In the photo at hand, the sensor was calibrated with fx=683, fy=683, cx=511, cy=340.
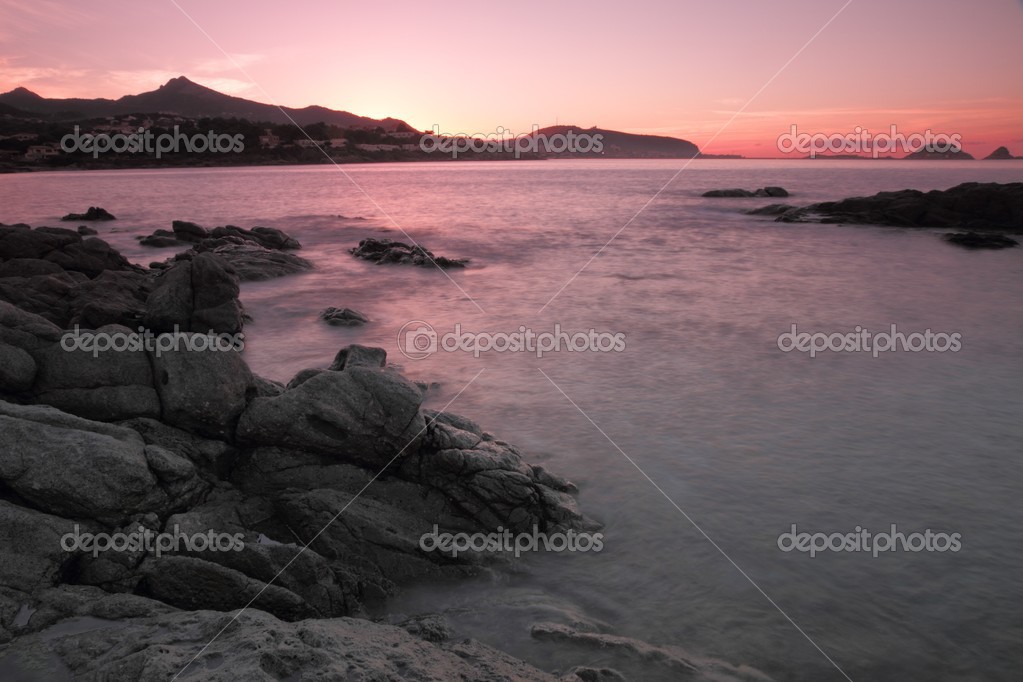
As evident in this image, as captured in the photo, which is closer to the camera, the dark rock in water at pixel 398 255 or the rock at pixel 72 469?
the rock at pixel 72 469

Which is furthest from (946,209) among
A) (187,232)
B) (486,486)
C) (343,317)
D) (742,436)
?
(486,486)

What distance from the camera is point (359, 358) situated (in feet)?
37.2

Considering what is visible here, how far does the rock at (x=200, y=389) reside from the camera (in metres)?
7.39

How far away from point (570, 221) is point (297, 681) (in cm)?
4153

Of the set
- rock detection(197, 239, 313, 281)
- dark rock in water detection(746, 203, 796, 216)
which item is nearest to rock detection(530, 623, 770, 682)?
rock detection(197, 239, 313, 281)

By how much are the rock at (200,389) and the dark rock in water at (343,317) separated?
9.11 meters

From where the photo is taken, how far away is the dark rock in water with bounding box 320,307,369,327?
1700 centimetres

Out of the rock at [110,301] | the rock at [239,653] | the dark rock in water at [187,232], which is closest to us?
the rock at [239,653]

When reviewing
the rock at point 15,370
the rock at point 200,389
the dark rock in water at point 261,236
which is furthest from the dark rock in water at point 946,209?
the rock at point 15,370

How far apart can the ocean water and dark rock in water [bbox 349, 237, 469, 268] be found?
Result: 0.86m

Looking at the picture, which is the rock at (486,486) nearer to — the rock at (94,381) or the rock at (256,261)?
the rock at (94,381)

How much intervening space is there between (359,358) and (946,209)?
3651 centimetres

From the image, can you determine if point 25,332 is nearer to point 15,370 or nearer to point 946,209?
point 15,370

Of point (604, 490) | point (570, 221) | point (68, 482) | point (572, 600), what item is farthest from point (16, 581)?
point (570, 221)
